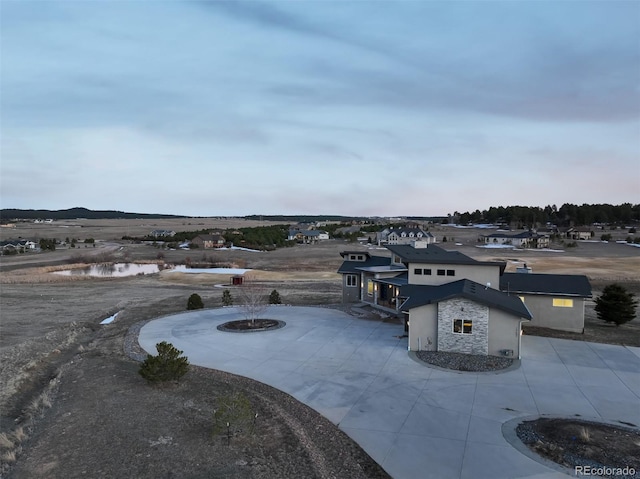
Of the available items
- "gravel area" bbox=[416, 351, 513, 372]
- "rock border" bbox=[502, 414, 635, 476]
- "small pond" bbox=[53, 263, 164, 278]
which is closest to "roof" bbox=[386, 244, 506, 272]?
"gravel area" bbox=[416, 351, 513, 372]

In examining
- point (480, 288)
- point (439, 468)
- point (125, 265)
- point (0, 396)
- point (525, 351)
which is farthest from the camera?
point (125, 265)

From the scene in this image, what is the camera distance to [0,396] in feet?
53.1

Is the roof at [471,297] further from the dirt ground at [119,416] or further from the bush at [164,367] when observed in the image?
the bush at [164,367]

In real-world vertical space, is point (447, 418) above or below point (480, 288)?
below

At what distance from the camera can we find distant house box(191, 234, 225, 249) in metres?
95.7

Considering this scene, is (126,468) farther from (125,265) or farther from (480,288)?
(125,265)

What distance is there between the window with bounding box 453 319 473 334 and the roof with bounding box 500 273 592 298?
678 centimetres

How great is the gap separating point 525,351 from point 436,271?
6748 mm

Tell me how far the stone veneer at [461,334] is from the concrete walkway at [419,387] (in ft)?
6.41

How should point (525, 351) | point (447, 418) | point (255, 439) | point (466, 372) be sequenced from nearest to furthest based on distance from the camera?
1. point (255, 439)
2. point (447, 418)
3. point (466, 372)
4. point (525, 351)

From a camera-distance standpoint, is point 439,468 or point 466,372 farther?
point 466,372

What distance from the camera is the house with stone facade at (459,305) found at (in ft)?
63.9

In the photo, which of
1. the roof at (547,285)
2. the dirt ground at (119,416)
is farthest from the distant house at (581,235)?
the roof at (547,285)

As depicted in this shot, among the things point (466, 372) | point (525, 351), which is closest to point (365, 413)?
point (466, 372)
